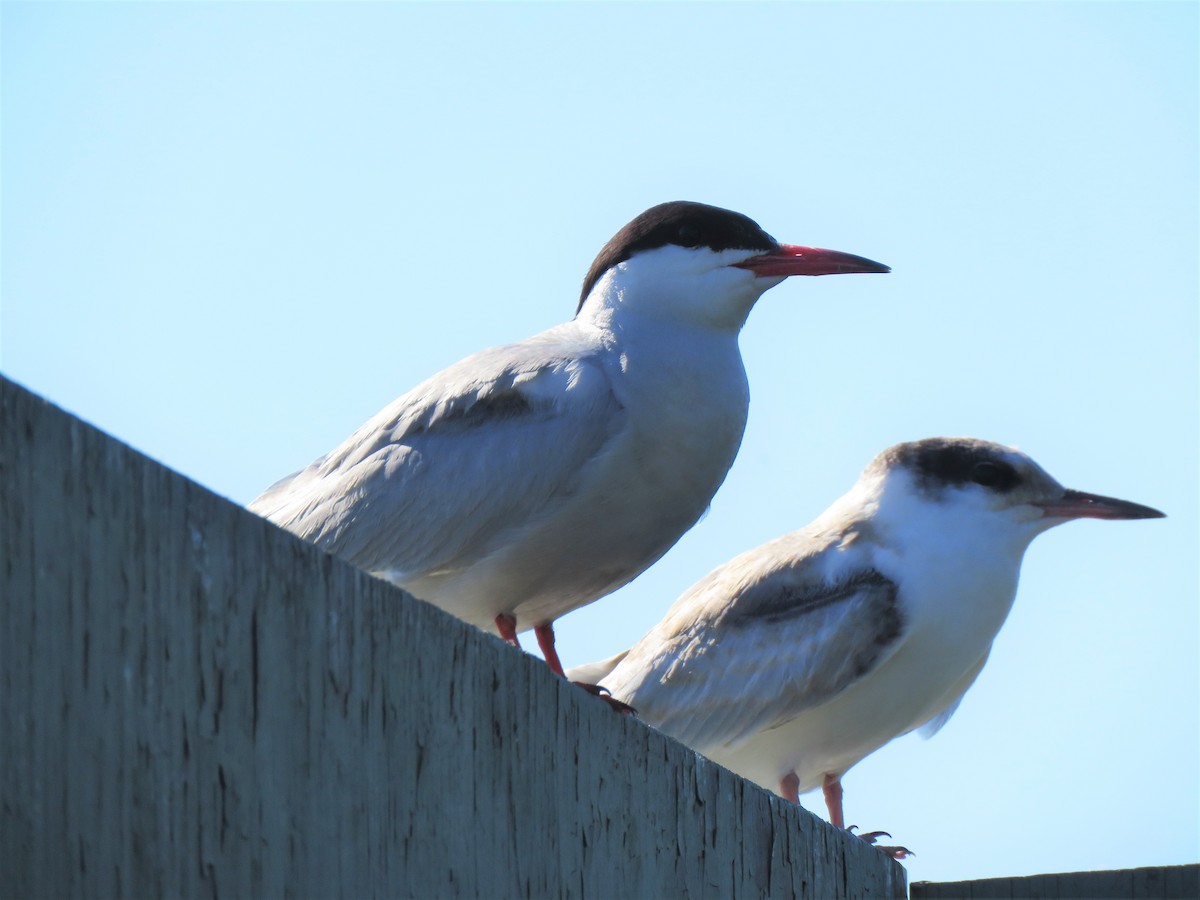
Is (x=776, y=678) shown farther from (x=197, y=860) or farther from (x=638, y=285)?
(x=197, y=860)

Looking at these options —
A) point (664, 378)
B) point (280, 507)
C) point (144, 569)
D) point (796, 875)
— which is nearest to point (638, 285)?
point (664, 378)

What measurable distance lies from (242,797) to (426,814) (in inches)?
14.8

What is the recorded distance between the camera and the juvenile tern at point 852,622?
6.82m

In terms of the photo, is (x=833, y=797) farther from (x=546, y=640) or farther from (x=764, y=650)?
(x=546, y=640)

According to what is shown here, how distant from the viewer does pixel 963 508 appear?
7.46 m

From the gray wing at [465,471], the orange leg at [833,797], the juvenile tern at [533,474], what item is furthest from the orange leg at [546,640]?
the orange leg at [833,797]

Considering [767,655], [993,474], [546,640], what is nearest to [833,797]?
[767,655]

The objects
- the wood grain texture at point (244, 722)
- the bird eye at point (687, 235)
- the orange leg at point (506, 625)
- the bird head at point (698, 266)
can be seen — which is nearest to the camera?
the wood grain texture at point (244, 722)

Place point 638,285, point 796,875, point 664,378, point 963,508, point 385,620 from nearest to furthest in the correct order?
point 385,620 → point 796,875 → point 664,378 → point 638,285 → point 963,508

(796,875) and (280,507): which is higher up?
(280,507)

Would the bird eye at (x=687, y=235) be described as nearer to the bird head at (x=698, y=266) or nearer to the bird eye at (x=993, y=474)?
the bird head at (x=698, y=266)

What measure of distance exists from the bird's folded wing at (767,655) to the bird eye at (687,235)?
165 centimetres

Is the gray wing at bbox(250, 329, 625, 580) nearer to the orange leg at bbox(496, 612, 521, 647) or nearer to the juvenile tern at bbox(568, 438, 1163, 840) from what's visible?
the orange leg at bbox(496, 612, 521, 647)

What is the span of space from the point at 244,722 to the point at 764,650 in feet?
15.4
